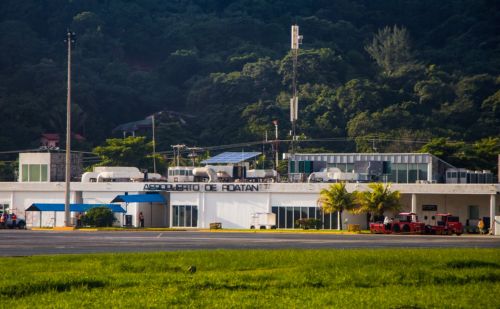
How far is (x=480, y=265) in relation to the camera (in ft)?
130

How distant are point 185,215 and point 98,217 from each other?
945cm

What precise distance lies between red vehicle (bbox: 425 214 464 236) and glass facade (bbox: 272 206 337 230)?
11984 mm

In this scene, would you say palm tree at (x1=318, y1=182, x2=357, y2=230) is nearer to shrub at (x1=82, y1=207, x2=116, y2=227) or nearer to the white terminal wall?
the white terminal wall

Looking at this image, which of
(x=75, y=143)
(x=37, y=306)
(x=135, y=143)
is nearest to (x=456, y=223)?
(x=37, y=306)

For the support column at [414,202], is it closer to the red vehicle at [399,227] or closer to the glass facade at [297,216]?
the glass facade at [297,216]

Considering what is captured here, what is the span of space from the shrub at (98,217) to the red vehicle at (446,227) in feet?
102

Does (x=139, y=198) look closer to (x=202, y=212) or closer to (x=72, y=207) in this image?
(x=202, y=212)

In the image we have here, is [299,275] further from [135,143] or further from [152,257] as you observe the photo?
[135,143]

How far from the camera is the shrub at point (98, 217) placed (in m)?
101

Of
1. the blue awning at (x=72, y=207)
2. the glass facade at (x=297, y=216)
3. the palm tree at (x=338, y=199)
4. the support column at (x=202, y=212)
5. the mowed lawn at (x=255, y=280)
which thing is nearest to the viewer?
the mowed lawn at (x=255, y=280)

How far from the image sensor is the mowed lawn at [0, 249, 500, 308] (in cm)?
2933

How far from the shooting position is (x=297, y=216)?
101 metres

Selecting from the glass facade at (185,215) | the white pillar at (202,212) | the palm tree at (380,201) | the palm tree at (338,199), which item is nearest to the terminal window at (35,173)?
the glass facade at (185,215)

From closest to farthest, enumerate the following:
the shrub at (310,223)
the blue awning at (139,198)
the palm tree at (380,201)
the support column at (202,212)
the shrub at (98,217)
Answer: the palm tree at (380,201) → the shrub at (310,223) → the shrub at (98,217) → the blue awning at (139,198) → the support column at (202,212)
